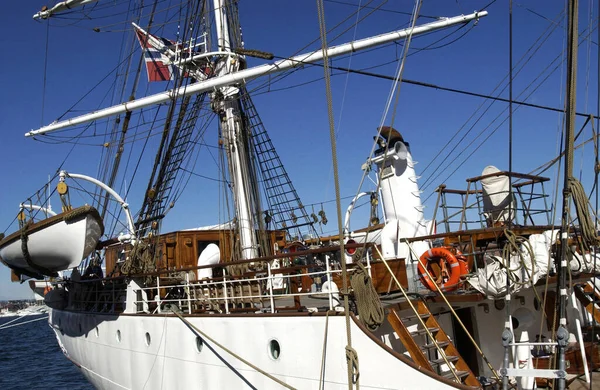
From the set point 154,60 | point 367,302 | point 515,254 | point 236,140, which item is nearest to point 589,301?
point 515,254

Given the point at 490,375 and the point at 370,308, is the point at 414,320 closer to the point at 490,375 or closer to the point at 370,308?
the point at 370,308

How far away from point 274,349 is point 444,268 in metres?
2.55

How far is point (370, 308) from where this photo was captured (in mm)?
6066

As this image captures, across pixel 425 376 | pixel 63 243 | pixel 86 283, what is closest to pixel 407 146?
pixel 425 376

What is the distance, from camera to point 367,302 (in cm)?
609

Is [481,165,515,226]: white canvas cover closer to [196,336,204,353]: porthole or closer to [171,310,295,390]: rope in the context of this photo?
[171,310,295,390]: rope

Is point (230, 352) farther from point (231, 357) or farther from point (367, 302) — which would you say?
point (367, 302)

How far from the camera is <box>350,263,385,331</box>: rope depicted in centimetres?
606

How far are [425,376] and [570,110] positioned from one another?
3086 mm

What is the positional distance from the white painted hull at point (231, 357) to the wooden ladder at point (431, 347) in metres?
0.33

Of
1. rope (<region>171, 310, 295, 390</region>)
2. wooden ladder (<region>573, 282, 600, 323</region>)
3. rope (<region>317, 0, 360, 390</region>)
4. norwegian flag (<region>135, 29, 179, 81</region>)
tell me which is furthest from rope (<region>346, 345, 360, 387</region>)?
norwegian flag (<region>135, 29, 179, 81</region>)

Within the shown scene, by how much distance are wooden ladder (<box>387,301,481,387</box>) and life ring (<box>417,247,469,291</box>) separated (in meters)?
0.40

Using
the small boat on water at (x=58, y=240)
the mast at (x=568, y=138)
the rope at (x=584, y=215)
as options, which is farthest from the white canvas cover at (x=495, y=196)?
the small boat on water at (x=58, y=240)

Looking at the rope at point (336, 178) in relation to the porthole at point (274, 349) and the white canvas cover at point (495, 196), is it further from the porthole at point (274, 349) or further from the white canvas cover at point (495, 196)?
the white canvas cover at point (495, 196)
